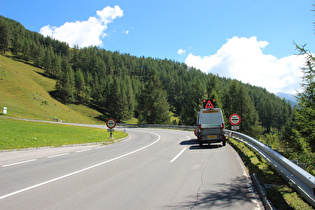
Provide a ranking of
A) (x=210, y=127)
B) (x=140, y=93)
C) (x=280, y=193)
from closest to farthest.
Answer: (x=280, y=193) → (x=210, y=127) → (x=140, y=93)

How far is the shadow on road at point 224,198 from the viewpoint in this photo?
160 inches

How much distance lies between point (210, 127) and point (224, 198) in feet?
30.6

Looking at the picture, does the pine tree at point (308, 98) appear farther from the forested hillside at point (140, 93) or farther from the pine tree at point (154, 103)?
the pine tree at point (154, 103)

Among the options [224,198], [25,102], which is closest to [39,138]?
[224,198]

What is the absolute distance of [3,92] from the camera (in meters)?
59.1

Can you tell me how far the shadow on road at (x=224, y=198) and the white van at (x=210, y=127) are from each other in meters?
8.06

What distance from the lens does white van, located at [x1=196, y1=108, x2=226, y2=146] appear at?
44.3 ft

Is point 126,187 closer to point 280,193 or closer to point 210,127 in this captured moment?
point 280,193

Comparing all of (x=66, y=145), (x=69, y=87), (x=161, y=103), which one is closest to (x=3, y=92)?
(x=69, y=87)

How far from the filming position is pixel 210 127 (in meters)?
13.6

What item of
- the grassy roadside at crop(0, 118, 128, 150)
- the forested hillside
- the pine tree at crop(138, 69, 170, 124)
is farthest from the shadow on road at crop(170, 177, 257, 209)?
the pine tree at crop(138, 69, 170, 124)

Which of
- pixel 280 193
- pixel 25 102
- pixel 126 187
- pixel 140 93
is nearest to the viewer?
pixel 280 193

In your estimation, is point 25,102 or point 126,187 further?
point 25,102

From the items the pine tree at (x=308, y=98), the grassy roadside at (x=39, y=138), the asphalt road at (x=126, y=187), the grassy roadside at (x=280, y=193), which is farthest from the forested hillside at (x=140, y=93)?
the grassy roadside at (x=280, y=193)
